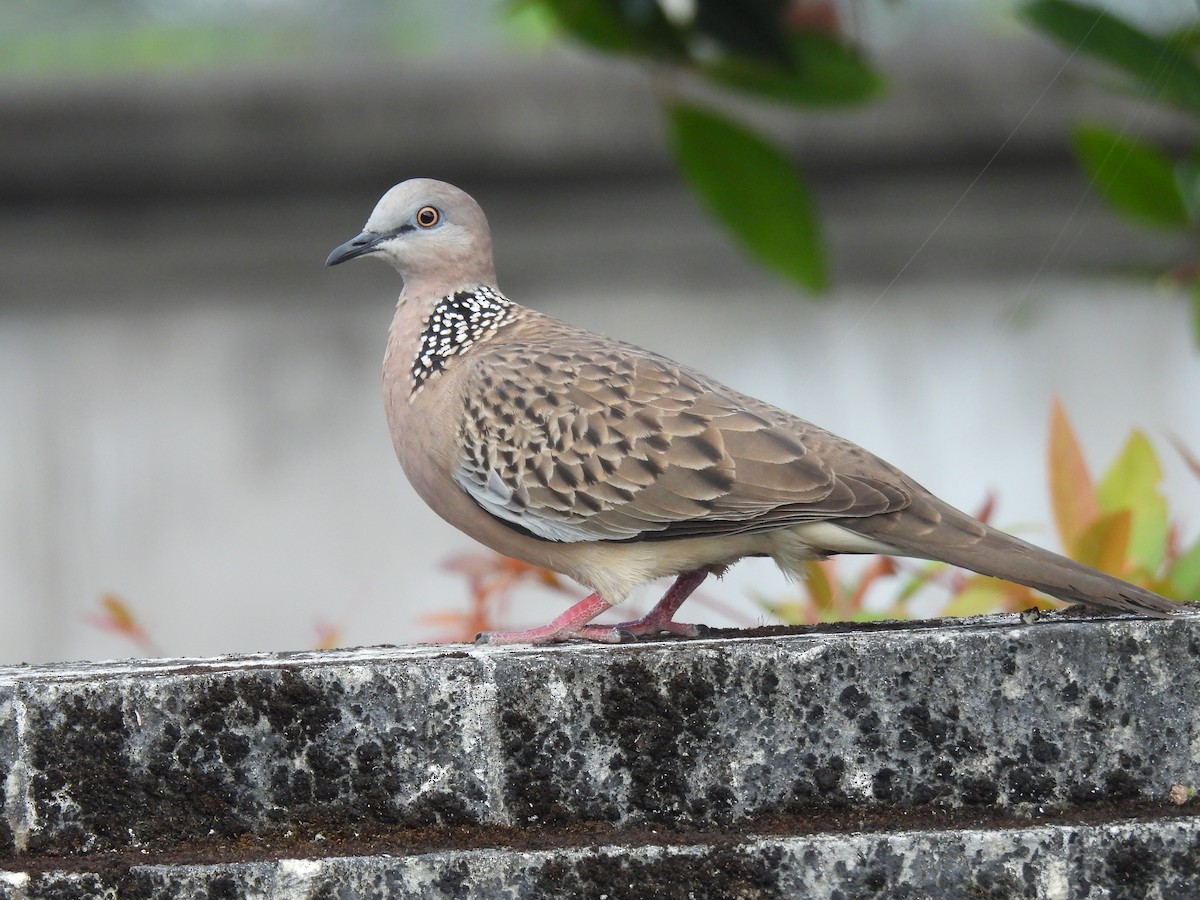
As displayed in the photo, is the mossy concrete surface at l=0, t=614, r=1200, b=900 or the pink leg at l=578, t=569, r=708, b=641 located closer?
the mossy concrete surface at l=0, t=614, r=1200, b=900

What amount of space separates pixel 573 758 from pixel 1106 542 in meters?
1.30

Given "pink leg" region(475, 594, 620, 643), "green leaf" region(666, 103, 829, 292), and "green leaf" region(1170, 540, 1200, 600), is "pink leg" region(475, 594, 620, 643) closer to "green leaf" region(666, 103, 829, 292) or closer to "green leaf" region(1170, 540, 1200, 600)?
"green leaf" region(666, 103, 829, 292)

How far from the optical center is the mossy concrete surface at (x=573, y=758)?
2.22m

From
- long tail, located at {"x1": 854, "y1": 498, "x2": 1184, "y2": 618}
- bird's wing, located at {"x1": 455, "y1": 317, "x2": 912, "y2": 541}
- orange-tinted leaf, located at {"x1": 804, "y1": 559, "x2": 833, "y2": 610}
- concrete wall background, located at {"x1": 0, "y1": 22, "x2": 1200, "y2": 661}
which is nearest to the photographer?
long tail, located at {"x1": 854, "y1": 498, "x2": 1184, "y2": 618}

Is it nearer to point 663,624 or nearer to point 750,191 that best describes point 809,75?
point 750,191

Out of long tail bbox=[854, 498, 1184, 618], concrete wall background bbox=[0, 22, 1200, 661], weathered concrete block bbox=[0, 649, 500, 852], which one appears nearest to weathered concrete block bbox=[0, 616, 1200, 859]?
weathered concrete block bbox=[0, 649, 500, 852]

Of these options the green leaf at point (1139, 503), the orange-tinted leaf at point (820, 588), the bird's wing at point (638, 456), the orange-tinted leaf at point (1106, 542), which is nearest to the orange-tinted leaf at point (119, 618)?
the bird's wing at point (638, 456)

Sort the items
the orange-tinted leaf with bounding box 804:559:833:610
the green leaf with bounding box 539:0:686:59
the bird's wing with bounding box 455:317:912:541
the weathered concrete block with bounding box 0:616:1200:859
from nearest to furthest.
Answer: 1. the weathered concrete block with bounding box 0:616:1200:859
2. the green leaf with bounding box 539:0:686:59
3. the bird's wing with bounding box 455:317:912:541
4. the orange-tinted leaf with bounding box 804:559:833:610

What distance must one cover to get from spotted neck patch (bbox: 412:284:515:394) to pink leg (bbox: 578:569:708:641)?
25.7 inches

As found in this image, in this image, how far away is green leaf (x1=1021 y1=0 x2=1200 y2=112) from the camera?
2.55 m

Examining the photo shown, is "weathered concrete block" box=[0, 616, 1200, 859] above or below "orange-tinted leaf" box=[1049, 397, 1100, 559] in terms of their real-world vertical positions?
below

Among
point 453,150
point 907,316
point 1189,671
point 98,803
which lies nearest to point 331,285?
point 453,150

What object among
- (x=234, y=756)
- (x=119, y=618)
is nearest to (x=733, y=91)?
(x=234, y=756)

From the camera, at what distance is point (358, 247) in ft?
11.7
